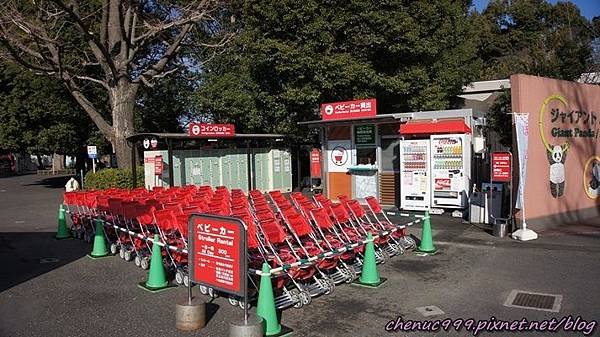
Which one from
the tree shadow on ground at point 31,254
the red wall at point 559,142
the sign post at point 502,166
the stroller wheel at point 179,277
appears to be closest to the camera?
the stroller wheel at point 179,277

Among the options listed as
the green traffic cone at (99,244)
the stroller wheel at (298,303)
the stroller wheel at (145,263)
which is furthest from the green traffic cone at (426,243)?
the green traffic cone at (99,244)

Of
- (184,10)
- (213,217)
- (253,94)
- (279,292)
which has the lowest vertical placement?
(279,292)

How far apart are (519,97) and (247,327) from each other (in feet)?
25.1

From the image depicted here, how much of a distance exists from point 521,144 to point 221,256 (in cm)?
686

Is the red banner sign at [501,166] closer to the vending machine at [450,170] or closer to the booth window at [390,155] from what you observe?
the vending machine at [450,170]

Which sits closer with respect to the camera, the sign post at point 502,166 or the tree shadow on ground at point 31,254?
the tree shadow on ground at point 31,254

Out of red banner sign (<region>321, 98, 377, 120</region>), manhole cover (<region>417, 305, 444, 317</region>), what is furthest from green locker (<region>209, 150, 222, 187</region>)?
manhole cover (<region>417, 305, 444, 317</region>)

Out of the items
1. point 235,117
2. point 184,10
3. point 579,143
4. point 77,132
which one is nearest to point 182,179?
point 235,117

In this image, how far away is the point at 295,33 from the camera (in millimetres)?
17250

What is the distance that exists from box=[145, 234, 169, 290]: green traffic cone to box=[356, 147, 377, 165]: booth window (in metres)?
8.89

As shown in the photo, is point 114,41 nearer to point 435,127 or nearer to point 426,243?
point 435,127

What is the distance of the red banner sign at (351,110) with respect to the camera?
14.1 meters

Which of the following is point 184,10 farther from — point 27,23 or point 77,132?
point 77,132

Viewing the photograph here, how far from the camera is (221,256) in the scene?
524cm
